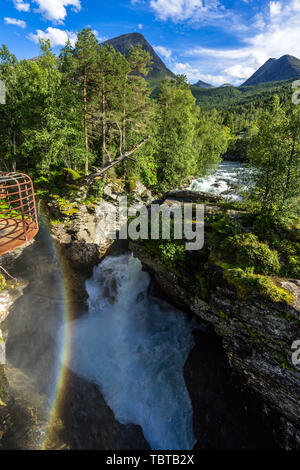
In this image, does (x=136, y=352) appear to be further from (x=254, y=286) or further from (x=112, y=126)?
(x=112, y=126)

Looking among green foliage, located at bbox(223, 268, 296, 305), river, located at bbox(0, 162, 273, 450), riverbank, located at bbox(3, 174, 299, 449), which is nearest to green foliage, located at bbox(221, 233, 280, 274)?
green foliage, located at bbox(223, 268, 296, 305)

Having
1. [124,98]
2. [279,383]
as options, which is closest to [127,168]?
[124,98]

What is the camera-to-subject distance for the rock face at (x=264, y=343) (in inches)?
284

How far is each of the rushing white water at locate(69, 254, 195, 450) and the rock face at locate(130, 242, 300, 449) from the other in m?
3.76

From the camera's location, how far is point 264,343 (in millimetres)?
7738

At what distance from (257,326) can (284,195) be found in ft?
22.9

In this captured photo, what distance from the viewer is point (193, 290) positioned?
1055 centimetres

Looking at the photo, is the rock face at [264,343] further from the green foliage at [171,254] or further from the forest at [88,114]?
the forest at [88,114]

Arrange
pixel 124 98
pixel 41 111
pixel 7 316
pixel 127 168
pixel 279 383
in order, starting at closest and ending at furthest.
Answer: pixel 279 383, pixel 7 316, pixel 41 111, pixel 124 98, pixel 127 168

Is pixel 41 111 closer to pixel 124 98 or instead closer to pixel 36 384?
pixel 124 98

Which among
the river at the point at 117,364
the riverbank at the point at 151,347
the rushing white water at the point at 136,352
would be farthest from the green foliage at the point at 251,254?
the rushing white water at the point at 136,352

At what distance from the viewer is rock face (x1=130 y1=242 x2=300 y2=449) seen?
7.21 metres

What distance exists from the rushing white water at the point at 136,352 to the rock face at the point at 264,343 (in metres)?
3.76

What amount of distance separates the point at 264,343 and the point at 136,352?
7517mm
